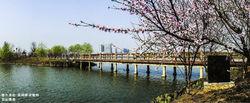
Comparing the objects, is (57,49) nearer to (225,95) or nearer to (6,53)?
(6,53)

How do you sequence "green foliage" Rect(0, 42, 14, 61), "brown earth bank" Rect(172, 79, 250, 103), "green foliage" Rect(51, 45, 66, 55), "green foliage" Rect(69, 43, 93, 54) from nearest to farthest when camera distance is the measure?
"brown earth bank" Rect(172, 79, 250, 103) → "green foliage" Rect(0, 42, 14, 61) → "green foliage" Rect(51, 45, 66, 55) → "green foliage" Rect(69, 43, 93, 54)

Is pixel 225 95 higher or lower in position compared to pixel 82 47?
lower

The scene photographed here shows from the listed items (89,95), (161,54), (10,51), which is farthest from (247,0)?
(10,51)

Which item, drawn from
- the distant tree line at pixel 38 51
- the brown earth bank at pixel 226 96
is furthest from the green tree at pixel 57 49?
the brown earth bank at pixel 226 96

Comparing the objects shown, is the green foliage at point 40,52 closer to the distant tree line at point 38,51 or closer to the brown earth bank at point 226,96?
the distant tree line at point 38,51

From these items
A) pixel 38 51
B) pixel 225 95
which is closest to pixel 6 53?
pixel 38 51

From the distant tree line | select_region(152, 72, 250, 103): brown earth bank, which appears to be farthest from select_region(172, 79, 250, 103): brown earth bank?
the distant tree line

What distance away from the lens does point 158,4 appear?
8336 millimetres

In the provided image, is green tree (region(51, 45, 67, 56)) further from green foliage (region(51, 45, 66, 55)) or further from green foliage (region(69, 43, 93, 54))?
green foliage (region(69, 43, 93, 54))

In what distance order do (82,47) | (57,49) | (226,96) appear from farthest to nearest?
(82,47)
(57,49)
(226,96)

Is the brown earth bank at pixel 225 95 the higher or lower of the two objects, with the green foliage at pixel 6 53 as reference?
lower

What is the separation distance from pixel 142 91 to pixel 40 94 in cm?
808

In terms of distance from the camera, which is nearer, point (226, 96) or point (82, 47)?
point (226, 96)

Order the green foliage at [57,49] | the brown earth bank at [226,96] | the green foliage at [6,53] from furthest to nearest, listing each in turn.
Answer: the green foliage at [57,49] < the green foliage at [6,53] < the brown earth bank at [226,96]
